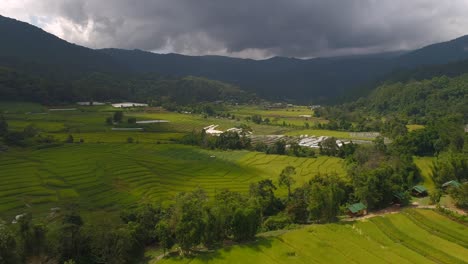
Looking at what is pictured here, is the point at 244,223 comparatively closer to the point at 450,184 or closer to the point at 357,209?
the point at 357,209

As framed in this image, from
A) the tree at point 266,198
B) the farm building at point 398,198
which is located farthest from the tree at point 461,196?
the tree at point 266,198

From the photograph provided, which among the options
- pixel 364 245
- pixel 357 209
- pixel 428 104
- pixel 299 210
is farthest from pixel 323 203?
pixel 428 104

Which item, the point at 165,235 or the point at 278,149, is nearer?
the point at 165,235

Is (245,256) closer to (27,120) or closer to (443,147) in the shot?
(443,147)

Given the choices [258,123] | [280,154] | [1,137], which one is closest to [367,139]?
[280,154]

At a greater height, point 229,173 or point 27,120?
point 27,120

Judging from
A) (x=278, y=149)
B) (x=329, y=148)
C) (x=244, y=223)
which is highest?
(x=329, y=148)
